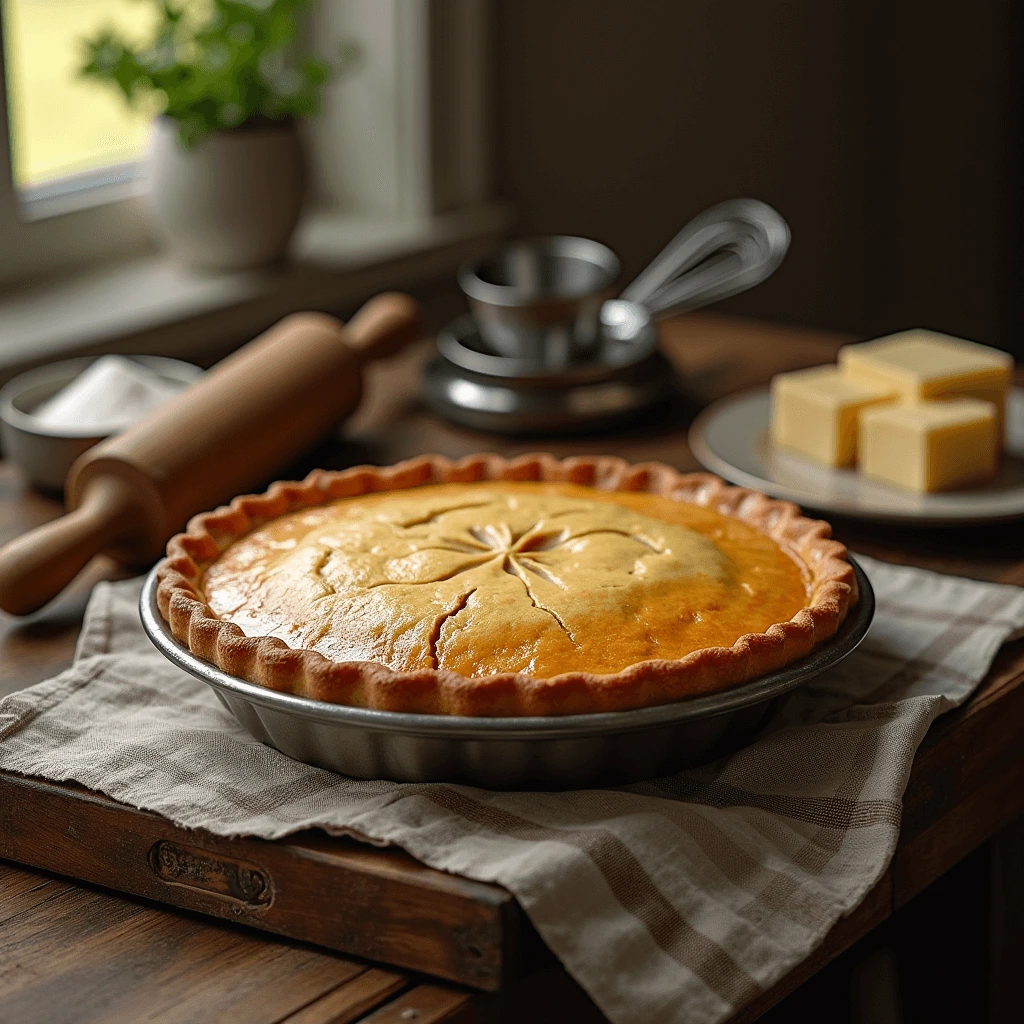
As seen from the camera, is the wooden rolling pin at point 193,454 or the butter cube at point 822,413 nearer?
the wooden rolling pin at point 193,454

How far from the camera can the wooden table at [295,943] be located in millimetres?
847

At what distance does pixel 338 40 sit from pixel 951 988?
1902 millimetres

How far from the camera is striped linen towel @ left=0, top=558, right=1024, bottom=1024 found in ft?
2.81

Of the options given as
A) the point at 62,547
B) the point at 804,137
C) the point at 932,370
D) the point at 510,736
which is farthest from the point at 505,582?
the point at 804,137

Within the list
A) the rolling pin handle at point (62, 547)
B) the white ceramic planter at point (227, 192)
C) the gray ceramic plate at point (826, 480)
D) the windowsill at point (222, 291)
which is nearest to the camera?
the rolling pin handle at point (62, 547)

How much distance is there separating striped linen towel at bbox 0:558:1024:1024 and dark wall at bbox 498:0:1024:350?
6.24 feet

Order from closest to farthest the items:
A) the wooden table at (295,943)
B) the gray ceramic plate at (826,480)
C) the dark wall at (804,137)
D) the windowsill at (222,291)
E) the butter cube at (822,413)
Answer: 1. the wooden table at (295,943)
2. the gray ceramic plate at (826,480)
3. the butter cube at (822,413)
4. the windowsill at (222,291)
5. the dark wall at (804,137)

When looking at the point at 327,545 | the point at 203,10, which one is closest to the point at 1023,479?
the point at 327,545

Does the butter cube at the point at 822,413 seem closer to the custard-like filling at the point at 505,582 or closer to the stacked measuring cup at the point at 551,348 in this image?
the stacked measuring cup at the point at 551,348

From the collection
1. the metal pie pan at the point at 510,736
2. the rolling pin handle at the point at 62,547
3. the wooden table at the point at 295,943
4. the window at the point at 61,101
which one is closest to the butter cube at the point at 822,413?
the wooden table at the point at 295,943

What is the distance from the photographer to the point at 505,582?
41.3 inches

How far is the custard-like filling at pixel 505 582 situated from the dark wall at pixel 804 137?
173 cm

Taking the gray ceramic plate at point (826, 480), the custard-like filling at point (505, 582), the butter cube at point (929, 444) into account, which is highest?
the custard-like filling at point (505, 582)

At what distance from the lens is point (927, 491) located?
1.50 m
